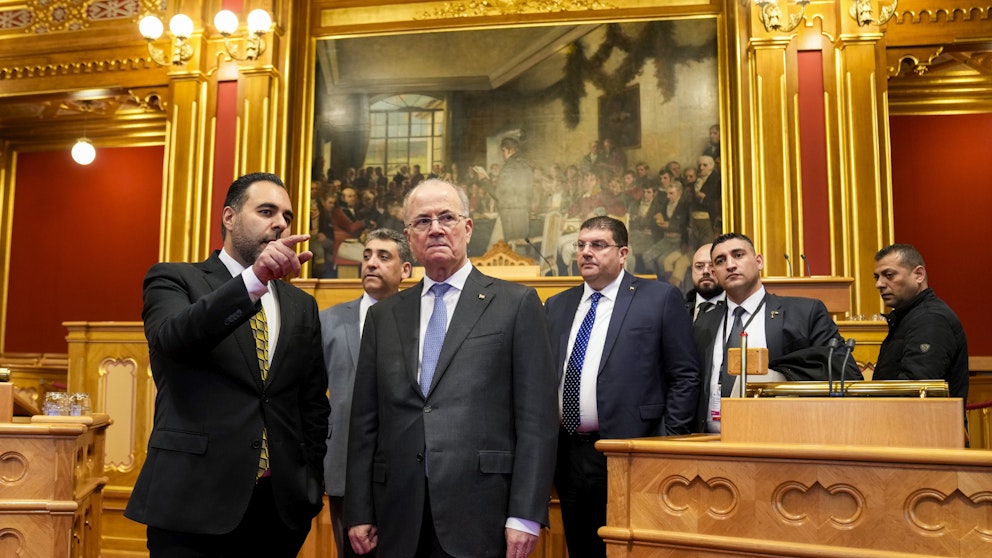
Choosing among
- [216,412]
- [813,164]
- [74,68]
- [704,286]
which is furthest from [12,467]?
[74,68]

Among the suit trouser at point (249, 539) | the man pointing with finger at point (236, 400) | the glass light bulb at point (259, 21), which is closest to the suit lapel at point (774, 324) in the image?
the man pointing with finger at point (236, 400)

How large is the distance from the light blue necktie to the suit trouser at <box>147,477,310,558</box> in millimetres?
458

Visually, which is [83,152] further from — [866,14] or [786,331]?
[786,331]

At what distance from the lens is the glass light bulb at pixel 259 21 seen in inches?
287

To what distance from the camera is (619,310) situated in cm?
337

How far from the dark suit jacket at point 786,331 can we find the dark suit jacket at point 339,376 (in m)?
1.28

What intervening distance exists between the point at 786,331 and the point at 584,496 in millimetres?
975

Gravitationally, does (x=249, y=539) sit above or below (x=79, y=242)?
below

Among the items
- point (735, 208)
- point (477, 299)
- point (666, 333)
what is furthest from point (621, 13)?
point (477, 299)

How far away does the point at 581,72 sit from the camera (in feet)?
25.8

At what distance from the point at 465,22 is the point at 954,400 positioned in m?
6.65

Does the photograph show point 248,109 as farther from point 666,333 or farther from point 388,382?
point 388,382

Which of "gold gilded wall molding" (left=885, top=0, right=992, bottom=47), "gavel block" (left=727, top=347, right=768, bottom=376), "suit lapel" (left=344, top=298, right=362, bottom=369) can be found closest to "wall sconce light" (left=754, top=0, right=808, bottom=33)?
"gold gilded wall molding" (left=885, top=0, right=992, bottom=47)

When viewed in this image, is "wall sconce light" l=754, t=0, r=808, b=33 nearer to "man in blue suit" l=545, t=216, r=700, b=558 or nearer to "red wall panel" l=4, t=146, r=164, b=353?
"man in blue suit" l=545, t=216, r=700, b=558
